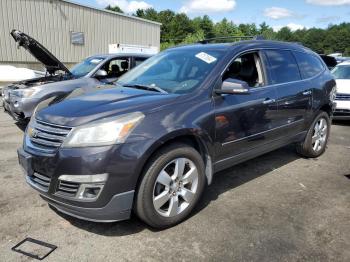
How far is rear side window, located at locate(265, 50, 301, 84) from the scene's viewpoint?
4520mm

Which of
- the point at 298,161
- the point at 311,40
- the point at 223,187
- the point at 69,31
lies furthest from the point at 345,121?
the point at 311,40

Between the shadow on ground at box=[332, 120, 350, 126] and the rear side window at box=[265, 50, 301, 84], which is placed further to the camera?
the shadow on ground at box=[332, 120, 350, 126]

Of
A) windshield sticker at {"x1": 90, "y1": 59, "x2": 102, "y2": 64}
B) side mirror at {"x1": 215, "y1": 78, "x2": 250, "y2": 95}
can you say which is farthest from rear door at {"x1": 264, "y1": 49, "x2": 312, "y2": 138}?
windshield sticker at {"x1": 90, "y1": 59, "x2": 102, "y2": 64}

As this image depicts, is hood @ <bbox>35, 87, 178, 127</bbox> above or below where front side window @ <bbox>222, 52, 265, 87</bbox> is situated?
below

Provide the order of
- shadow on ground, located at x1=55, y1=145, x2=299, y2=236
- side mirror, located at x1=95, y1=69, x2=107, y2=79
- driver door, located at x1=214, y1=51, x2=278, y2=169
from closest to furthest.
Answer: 1. shadow on ground, located at x1=55, y1=145, x2=299, y2=236
2. driver door, located at x1=214, y1=51, x2=278, y2=169
3. side mirror, located at x1=95, y1=69, x2=107, y2=79

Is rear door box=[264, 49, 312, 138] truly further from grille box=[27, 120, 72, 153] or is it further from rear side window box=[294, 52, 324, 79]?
grille box=[27, 120, 72, 153]

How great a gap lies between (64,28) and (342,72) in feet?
64.1

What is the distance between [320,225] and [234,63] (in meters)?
1.97

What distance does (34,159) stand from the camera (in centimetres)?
302

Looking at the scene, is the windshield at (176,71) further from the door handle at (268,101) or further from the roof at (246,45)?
the door handle at (268,101)

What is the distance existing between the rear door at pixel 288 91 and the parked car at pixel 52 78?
2777mm

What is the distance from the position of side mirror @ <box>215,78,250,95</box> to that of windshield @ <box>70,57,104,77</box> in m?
5.20

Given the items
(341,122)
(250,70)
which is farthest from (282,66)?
(341,122)

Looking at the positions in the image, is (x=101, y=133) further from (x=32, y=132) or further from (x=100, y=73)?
(x=100, y=73)
